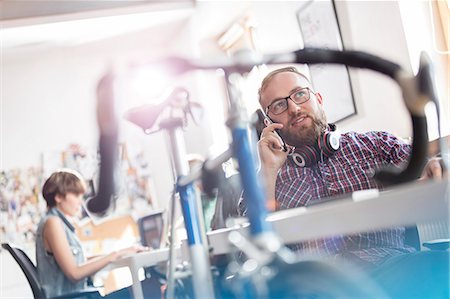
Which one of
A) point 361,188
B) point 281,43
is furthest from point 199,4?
point 361,188

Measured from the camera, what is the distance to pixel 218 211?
0.64m

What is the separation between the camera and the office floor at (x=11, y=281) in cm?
84

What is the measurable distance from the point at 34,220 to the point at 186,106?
1.51ft

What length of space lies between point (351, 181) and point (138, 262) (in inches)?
12.7

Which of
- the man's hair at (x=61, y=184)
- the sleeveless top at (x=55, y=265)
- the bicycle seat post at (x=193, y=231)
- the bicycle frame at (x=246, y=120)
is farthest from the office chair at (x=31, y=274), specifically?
the bicycle frame at (x=246, y=120)

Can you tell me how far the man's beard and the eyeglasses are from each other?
0.02 meters

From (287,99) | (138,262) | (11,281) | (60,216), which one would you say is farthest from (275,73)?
(11,281)

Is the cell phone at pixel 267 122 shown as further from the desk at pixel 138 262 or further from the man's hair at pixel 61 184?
the man's hair at pixel 61 184

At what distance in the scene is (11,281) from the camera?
2.87ft

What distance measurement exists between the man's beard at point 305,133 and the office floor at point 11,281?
19.5 inches

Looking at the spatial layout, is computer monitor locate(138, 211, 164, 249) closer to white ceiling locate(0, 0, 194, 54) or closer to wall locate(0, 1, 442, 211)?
wall locate(0, 1, 442, 211)

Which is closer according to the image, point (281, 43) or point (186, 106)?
point (186, 106)

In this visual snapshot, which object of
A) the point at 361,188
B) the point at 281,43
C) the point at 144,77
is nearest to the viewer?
the point at 144,77

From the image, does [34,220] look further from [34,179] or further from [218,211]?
[218,211]
